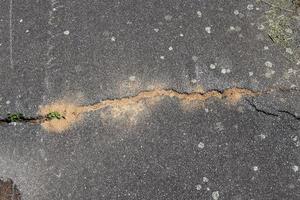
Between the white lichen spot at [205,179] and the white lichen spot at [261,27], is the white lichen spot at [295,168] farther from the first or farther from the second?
the white lichen spot at [261,27]

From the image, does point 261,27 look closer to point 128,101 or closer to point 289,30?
point 289,30

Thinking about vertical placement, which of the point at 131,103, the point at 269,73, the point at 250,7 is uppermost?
the point at 250,7

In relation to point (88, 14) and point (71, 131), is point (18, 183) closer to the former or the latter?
point (71, 131)

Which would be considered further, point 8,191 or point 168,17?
point 168,17

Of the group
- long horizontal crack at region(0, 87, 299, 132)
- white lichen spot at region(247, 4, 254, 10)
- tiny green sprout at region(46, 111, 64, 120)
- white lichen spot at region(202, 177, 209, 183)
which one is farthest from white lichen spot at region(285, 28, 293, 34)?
tiny green sprout at region(46, 111, 64, 120)

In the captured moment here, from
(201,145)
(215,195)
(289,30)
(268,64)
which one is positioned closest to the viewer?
(215,195)

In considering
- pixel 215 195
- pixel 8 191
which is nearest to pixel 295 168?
pixel 215 195
